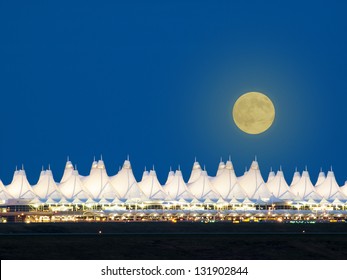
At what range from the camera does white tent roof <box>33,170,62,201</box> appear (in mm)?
192375

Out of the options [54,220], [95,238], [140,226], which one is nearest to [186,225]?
[140,226]

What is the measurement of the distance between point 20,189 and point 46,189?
14.2ft

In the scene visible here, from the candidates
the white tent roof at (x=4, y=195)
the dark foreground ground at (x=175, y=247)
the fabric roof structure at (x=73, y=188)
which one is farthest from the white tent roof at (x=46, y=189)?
the dark foreground ground at (x=175, y=247)

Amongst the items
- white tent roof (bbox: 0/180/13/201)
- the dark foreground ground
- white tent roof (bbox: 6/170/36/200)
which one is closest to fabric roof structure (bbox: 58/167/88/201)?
white tent roof (bbox: 6/170/36/200)

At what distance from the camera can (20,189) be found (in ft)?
634

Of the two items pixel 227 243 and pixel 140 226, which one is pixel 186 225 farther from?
pixel 227 243

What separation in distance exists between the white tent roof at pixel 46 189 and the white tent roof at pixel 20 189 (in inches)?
61.3

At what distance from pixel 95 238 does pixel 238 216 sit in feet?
288

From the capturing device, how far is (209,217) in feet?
630

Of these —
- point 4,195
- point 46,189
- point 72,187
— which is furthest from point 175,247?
Answer: point 72,187

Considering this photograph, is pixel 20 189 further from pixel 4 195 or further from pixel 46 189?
pixel 46 189

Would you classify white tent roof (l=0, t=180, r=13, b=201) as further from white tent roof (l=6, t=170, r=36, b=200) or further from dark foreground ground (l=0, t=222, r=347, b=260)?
dark foreground ground (l=0, t=222, r=347, b=260)

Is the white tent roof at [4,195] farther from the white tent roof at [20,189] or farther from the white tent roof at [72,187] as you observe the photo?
the white tent roof at [72,187]

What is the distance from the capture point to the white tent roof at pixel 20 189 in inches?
7539
